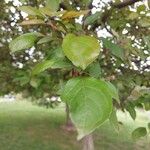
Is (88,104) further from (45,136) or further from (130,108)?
(45,136)

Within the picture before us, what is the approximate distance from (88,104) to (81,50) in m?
0.15

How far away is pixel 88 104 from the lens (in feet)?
2.93

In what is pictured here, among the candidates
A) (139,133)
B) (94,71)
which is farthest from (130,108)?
(94,71)

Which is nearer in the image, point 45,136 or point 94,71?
point 94,71

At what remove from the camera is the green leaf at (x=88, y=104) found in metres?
0.86

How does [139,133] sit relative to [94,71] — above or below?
below

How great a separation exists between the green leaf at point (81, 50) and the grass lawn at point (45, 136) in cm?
1115

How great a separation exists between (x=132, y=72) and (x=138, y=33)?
32cm

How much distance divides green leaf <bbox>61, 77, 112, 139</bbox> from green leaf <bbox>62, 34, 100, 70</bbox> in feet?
0.20

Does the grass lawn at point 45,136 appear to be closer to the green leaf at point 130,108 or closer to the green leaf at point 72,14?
the green leaf at point 130,108

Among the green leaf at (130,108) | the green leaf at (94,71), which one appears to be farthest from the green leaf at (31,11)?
the green leaf at (130,108)

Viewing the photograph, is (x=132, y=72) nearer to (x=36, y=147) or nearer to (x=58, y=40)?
(x=58, y=40)

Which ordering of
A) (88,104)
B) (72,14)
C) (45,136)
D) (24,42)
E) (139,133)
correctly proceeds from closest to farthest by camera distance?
(88,104), (72,14), (24,42), (139,133), (45,136)

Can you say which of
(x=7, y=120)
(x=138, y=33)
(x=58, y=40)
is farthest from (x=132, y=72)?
(x=7, y=120)
